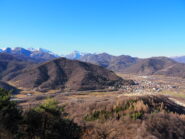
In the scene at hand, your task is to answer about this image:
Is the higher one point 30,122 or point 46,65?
point 46,65

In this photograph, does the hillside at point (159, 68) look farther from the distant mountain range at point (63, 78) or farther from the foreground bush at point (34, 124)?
the foreground bush at point (34, 124)

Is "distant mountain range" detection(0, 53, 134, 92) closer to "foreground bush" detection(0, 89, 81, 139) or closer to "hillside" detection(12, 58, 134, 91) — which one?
"hillside" detection(12, 58, 134, 91)

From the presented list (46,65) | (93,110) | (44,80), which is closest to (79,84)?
(44,80)

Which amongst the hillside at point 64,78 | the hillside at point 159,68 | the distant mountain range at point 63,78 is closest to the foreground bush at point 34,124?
the distant mountain range at point 63,78

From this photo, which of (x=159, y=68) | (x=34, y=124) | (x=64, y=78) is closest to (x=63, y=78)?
(x=64, y=78)

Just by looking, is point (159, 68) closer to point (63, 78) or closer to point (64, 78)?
point (64, 78)

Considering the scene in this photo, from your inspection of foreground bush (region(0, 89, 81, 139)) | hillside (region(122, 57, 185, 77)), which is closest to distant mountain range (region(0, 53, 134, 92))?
foreground bush (region(0, 89, 81, 139))

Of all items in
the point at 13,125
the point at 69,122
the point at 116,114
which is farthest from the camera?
the point at 116,114

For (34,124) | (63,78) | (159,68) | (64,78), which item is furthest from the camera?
(159,68)

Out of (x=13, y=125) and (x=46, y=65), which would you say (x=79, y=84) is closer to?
(x=46, y=65)
